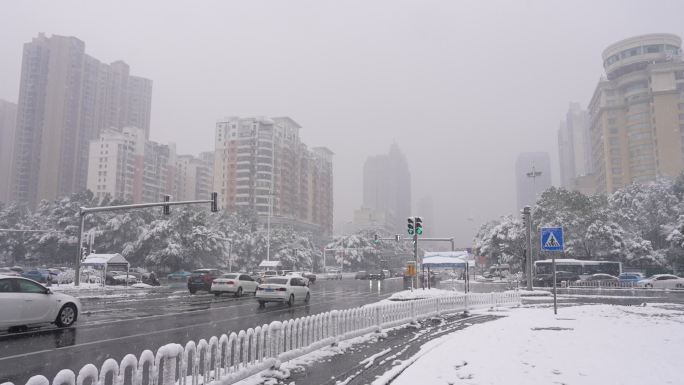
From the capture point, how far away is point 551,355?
10.6 meters

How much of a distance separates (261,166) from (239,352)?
131m

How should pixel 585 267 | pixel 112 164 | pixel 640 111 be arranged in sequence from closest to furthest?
pixel 585 267, pixel 640 111, pixel 112 164

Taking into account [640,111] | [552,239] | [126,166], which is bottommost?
[552,239]

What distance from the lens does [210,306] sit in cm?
2317

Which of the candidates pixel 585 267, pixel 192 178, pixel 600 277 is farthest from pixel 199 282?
pixel 192 178

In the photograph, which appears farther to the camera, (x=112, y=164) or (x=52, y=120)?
(x=52, y=120)

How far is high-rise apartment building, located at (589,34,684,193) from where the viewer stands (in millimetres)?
124438

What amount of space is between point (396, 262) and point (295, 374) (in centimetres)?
13155

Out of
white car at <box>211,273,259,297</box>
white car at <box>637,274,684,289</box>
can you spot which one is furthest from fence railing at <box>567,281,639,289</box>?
white car at <box>211,273,259,297</box>

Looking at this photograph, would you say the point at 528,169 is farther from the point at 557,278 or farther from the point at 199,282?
the point at 199,282

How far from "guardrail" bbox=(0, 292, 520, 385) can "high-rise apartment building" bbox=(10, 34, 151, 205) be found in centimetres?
15373

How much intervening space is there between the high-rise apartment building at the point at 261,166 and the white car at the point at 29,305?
11716 cm

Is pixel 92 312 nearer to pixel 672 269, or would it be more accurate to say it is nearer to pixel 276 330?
pixel 276 330

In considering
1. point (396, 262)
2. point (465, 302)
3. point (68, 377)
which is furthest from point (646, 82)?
point (68, 377)
